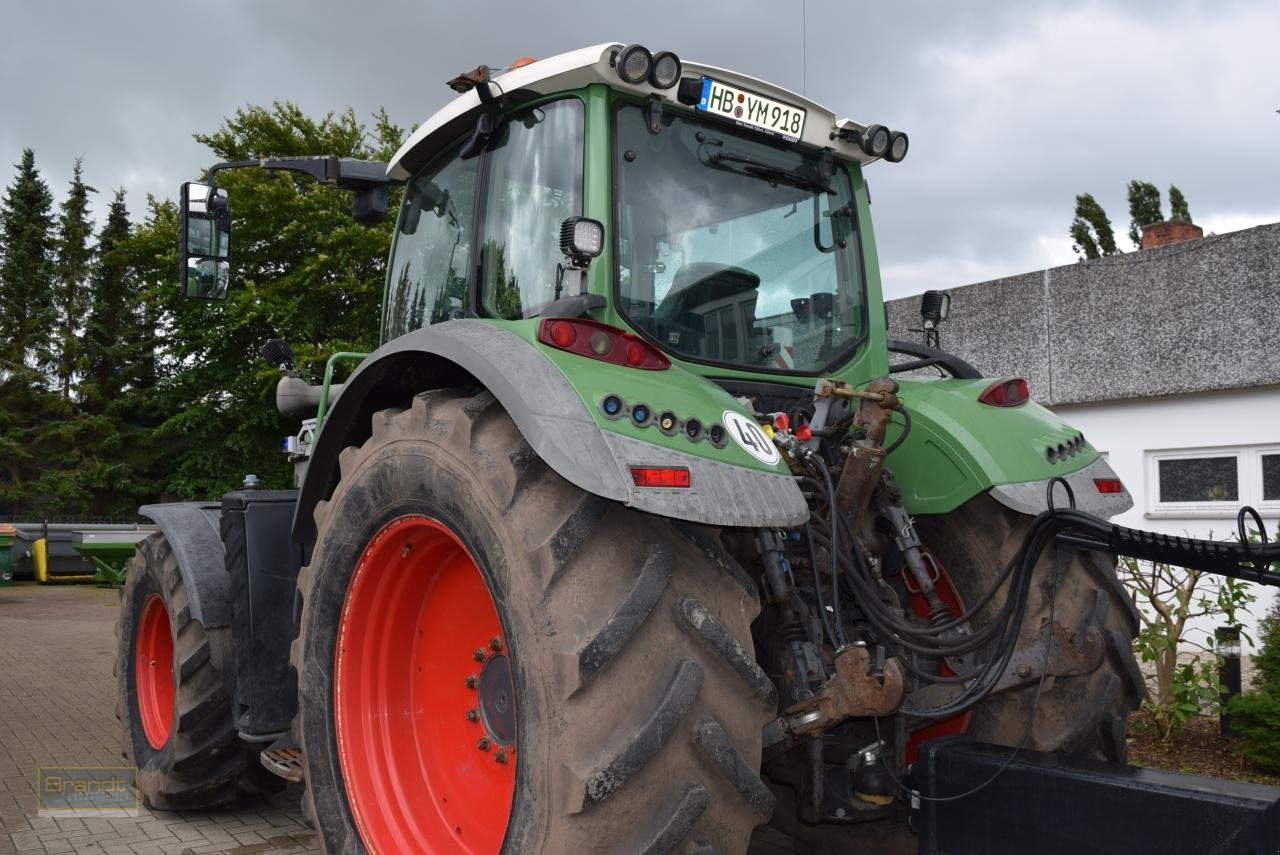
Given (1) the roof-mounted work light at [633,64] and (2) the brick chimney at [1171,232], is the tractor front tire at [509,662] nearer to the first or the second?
(1) the roof-mounted work light at [633,64]

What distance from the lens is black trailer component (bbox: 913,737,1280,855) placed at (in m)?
2.17

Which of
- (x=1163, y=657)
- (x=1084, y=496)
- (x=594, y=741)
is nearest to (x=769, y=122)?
(x=1084, y=496)

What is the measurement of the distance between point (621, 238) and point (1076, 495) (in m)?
1.69

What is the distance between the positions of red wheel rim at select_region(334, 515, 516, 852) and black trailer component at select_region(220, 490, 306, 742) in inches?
33.8

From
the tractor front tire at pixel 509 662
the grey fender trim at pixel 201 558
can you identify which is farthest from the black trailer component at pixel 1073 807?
the grey fender trim at pixel 201 558

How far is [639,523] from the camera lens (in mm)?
2465

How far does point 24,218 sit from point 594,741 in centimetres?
3726

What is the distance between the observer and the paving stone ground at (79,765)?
432 centimetres

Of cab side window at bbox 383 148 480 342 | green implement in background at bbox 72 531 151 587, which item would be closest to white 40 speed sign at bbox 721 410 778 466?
cab side window at bbox 383 148 480 342

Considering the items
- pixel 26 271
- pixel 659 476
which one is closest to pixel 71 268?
pixel 26 271

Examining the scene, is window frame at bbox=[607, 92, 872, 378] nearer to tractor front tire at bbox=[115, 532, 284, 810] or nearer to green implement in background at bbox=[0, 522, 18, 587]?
tractor front tire at bbox=[115, 532, 284, 810]

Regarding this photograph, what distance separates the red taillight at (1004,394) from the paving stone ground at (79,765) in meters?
3.20

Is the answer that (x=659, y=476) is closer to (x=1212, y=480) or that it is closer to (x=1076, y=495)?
(x=1076, y=495)

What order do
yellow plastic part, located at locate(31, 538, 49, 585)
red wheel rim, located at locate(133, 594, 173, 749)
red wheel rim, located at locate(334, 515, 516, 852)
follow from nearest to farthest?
red wheel rim, located at locate(334, 515, 516, 852)
red wheel rim, located at locate(133, 594, 173, 749)
yellow plastic part, located at locate(31, 538, 49, 585)
